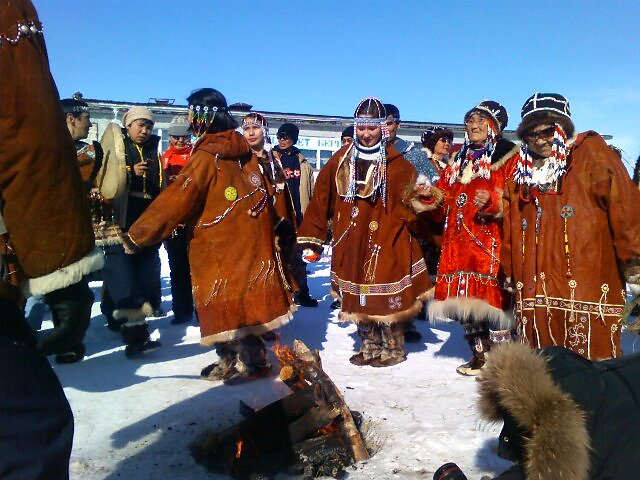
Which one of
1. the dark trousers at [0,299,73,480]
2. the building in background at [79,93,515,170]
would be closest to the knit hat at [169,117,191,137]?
the dark trousers at [0,299,73,480]

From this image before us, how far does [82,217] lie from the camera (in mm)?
1830

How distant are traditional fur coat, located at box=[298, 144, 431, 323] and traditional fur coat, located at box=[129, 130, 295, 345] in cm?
79

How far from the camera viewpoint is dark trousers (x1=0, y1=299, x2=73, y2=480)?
63.4 inches

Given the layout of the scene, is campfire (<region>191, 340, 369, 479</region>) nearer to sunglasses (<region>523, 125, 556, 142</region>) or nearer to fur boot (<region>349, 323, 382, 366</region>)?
fur boot (<region>349, 323, 382, 366</region>)

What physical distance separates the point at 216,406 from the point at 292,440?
3.39 ft

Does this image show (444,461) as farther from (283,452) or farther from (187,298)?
(187,298)

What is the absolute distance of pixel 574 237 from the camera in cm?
354

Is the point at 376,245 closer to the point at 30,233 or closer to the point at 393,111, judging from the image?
the point at 393,111

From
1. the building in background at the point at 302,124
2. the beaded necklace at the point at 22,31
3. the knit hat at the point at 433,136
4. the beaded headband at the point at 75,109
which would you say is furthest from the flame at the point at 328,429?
the building in background at the point at 302,124

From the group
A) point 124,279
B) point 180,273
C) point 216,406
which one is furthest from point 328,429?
point 180,273

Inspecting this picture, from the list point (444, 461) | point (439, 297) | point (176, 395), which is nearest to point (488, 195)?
point (439, 297)

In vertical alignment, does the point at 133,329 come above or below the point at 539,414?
below

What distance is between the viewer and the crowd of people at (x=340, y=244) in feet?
5.59

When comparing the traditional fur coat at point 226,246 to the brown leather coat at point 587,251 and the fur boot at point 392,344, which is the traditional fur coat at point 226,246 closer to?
the fur boot at point 392,344
